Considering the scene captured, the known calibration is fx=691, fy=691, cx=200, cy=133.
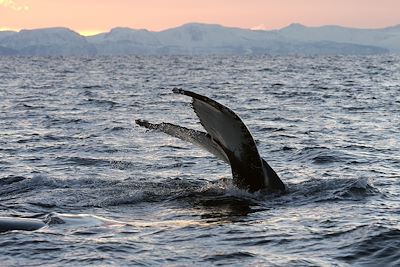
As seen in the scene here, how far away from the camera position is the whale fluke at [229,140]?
27.2 ft

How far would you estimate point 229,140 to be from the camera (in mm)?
8852

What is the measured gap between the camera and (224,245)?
25.4ft

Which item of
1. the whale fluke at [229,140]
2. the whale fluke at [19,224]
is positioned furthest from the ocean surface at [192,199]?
the whale fluke at [229,140]

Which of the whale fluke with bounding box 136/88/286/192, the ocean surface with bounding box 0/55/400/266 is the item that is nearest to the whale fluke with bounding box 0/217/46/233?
the ocean surface with bounding box 0/55/400/266

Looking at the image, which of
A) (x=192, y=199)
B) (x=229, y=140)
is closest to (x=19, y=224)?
(x=229, y=140)

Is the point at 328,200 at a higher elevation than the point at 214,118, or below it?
below

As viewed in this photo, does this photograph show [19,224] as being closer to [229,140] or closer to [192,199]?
[229,140]

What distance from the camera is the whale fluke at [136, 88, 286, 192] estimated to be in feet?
27.2

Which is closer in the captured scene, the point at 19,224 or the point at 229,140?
the point at 19,224

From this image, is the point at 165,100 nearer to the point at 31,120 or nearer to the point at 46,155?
the point at 31,120

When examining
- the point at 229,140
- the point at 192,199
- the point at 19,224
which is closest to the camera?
the point at 19,224

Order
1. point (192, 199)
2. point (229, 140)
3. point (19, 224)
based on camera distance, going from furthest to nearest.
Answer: point (192, 199), point (229, 140), point (19, 224)

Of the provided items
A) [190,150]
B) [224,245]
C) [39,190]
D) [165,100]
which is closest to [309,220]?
[224,245]

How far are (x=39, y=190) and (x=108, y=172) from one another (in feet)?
7.83
